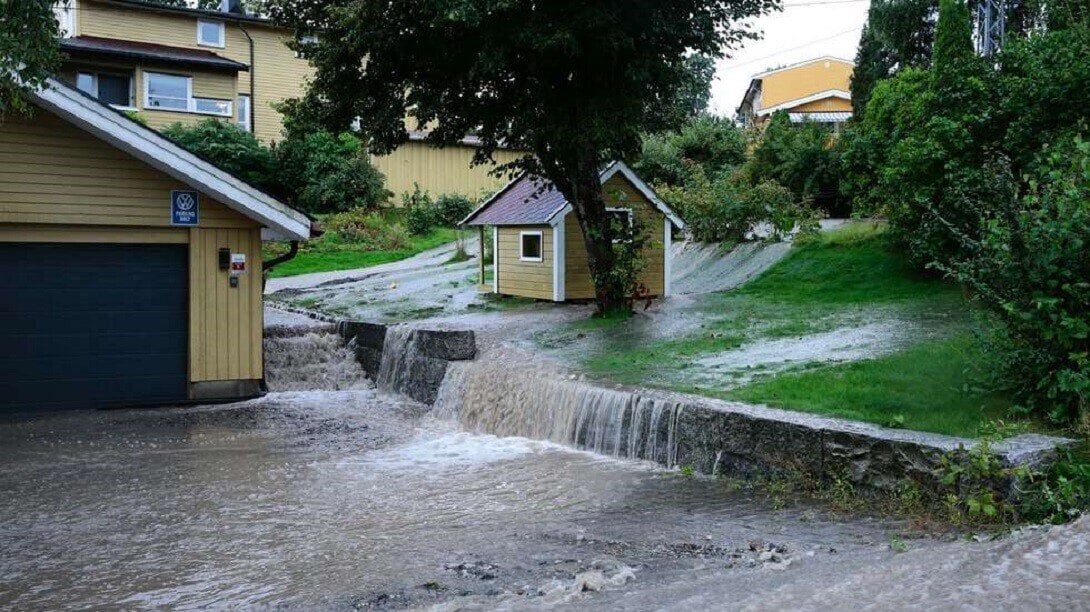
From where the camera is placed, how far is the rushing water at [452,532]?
6.20 m

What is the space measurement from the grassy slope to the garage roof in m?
5.26

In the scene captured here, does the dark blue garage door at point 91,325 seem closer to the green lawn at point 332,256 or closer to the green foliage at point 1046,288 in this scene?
the green foliage at point 1046,288

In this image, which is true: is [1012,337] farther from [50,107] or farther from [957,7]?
[957,7]

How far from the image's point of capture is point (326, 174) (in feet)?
121

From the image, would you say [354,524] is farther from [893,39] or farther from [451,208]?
[893,39]

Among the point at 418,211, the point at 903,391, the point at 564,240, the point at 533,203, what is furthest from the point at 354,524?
the point at 418,211

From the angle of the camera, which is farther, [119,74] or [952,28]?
[119,74]

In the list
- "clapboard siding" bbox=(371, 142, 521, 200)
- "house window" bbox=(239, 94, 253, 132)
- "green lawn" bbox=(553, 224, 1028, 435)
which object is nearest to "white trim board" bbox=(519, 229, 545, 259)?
"green lawn" bbox=(553, 224, 1028, 435)

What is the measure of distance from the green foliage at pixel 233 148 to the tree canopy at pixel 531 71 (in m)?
16.3

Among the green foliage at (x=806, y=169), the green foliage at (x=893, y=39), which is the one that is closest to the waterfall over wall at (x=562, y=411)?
the green foliage at (x=806, y=169)

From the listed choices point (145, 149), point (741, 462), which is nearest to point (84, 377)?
point (145, 149)

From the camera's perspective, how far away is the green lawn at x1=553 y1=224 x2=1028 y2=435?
975cm

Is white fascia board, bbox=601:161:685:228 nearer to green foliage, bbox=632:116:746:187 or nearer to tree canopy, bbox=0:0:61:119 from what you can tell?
green foliage, bbox=632:116:746:187

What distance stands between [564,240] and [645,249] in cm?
194
